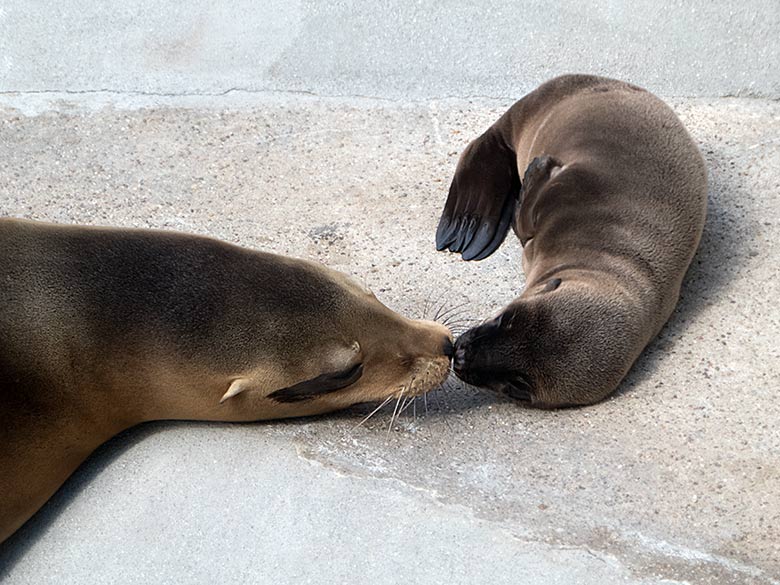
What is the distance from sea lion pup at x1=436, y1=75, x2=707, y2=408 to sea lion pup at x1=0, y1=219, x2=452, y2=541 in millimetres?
642

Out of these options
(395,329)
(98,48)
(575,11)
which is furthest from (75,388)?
(575,11)

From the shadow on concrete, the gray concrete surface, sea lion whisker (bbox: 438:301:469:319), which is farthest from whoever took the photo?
the gray concrete surface

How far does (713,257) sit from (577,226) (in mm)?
650

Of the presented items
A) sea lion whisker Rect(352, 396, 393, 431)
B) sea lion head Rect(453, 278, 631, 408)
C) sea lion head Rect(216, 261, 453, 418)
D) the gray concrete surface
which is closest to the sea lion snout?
sea lion head Rect(453, 278, 631, 408)

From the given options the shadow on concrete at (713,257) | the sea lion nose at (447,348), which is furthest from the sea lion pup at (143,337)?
the shadow on concrete at (713,257)

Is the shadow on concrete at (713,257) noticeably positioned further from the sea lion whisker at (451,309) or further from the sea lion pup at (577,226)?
the sea lion whisker at (451,309)

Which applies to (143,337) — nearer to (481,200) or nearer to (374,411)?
(374,411)

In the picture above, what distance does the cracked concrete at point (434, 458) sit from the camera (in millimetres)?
3078

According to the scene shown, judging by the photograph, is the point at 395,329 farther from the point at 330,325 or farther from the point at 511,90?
the point at 511,90

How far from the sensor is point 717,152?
5133 mm

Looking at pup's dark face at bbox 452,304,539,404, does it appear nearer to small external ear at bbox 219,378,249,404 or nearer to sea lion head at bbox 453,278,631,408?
sea lion head at bbox 453,278,631,408

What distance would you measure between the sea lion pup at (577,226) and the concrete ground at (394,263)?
0.48 feet

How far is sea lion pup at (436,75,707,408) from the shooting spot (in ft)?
12.3

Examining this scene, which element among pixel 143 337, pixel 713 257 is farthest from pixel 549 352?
pixel 143 337
